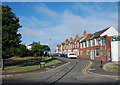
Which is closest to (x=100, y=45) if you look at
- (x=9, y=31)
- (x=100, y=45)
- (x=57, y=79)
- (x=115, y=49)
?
(x=100, y=45)

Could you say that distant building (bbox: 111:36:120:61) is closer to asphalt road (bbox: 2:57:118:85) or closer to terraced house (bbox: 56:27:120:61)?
terraced house (bbox: 56:27:120:61)

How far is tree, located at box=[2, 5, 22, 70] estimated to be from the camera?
1565 cm

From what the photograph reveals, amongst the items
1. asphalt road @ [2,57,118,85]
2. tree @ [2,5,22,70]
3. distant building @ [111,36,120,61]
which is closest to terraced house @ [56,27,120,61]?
distant building @ [111,36,120,61]

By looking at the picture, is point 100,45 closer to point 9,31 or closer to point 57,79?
point 9,31

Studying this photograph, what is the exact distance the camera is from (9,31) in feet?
53.3

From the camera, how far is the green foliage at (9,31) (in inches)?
616

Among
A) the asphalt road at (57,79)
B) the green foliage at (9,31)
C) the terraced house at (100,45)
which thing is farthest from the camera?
the terraced house at (100,45)

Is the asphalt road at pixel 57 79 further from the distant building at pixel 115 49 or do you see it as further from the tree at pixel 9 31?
the distant building at pixel 115 49

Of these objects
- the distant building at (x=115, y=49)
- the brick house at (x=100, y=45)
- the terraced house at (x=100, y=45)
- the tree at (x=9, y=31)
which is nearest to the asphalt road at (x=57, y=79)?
the tree at (x=9, y=31)

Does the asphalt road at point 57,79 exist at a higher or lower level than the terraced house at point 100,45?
lower

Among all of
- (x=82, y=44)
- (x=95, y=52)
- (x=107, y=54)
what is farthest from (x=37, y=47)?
(x=107, y=54)

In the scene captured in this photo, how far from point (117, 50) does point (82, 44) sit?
1884 cm

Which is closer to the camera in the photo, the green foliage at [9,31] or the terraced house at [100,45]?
A: the green foliage at [9,31]

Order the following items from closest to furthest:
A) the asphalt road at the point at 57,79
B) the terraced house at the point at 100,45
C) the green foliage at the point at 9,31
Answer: the asphalt road at the point at 57,79 → the green foliage at the point at 9,31 → the terraced house at the point at 100,45
